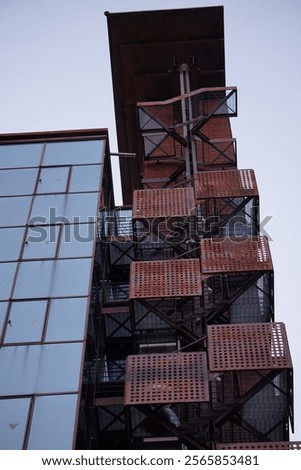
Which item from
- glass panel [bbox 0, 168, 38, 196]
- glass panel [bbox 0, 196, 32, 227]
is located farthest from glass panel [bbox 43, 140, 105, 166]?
glass panel [bbox 0, 196, 32, 227]

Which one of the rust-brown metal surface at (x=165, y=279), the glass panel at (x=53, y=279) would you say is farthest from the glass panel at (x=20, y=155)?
the rust-brown metal surface at (x=165, y=279)

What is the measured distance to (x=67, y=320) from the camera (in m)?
31.8

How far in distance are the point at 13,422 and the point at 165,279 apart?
869 cm

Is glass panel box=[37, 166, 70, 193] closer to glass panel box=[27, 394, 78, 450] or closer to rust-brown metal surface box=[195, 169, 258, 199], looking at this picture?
rust-brown metal surface box=[195, 169, 258, 199]

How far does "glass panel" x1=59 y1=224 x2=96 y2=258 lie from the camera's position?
35.0m

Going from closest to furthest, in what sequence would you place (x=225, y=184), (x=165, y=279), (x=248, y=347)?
(x=248, y=347), (x=165, y=279), (x=225, y=184)

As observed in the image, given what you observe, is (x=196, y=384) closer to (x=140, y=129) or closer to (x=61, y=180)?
(x=61, y=180)

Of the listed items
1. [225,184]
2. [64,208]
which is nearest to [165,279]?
[64,208]

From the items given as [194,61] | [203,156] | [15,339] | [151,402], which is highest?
[194,61]

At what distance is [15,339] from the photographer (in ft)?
102

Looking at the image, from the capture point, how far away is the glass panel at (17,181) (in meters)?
38.7

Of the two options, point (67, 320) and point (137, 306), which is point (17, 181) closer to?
point (137, 306)
